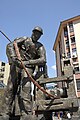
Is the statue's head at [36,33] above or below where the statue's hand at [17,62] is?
above

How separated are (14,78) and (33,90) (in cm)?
59

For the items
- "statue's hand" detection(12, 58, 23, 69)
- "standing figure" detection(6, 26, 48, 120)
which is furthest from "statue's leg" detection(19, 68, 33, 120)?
"statue's hand" detection(12, 58, 23, 69)

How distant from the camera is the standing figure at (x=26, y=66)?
15.9 ft

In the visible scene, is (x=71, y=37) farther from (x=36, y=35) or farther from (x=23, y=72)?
(x=23, y=72)

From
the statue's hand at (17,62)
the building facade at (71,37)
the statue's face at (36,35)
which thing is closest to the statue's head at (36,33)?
the statue's face at (36,35)

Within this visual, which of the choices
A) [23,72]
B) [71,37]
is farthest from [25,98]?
[71,37]

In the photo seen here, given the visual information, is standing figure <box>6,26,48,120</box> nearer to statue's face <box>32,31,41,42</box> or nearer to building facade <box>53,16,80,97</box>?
statue's face <box>32,31,41,42</box>

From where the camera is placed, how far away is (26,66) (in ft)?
17.3

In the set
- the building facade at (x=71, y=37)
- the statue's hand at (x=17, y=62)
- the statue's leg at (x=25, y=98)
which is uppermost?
the building facade at (x=71, y=37)

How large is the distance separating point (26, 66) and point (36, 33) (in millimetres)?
978

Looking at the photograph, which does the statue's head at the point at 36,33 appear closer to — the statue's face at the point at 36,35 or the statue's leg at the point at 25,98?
the statue's face at the point at 36,35

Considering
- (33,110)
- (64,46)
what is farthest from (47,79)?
(64,46)

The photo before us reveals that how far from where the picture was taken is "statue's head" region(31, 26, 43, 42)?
18.0ft

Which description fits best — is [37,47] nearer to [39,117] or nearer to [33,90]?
[33,90]
